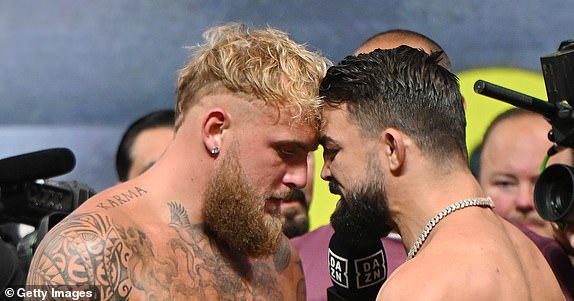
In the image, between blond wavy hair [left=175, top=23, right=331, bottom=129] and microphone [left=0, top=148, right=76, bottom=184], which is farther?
blond wavy hair [left=175, top=23, right=331, bottom=129]

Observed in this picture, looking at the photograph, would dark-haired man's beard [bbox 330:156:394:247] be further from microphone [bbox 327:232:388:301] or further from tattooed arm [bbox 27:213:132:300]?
A: tattooed arm [bbox 27:213:132:300]

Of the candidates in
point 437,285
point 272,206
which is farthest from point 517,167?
point 437,285

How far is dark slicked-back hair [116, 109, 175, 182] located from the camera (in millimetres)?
4195

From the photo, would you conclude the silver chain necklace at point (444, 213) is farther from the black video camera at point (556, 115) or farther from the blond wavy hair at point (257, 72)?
the blond wavy hair at point (257, 72)

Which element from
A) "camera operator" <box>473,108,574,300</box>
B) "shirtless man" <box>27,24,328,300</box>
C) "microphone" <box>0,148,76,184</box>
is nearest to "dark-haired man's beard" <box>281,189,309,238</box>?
"camera operator" <box>473,108,574,300</box>

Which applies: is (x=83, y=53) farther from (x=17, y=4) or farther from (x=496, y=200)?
(x=496, y=200)

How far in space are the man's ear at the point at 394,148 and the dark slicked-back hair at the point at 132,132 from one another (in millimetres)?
1903

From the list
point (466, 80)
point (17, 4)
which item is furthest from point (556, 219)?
point (17, 4)

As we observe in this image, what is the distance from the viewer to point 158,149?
419cm

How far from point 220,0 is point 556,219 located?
197 cm

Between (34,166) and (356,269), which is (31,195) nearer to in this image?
(34,166)

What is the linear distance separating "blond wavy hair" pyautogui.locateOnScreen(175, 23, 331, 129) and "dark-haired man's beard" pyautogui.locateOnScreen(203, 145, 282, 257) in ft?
0.66

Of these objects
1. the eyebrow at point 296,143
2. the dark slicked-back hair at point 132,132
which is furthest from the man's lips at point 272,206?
the dark slicked-back hair at point 132,132

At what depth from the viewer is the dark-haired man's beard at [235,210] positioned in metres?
2.71
